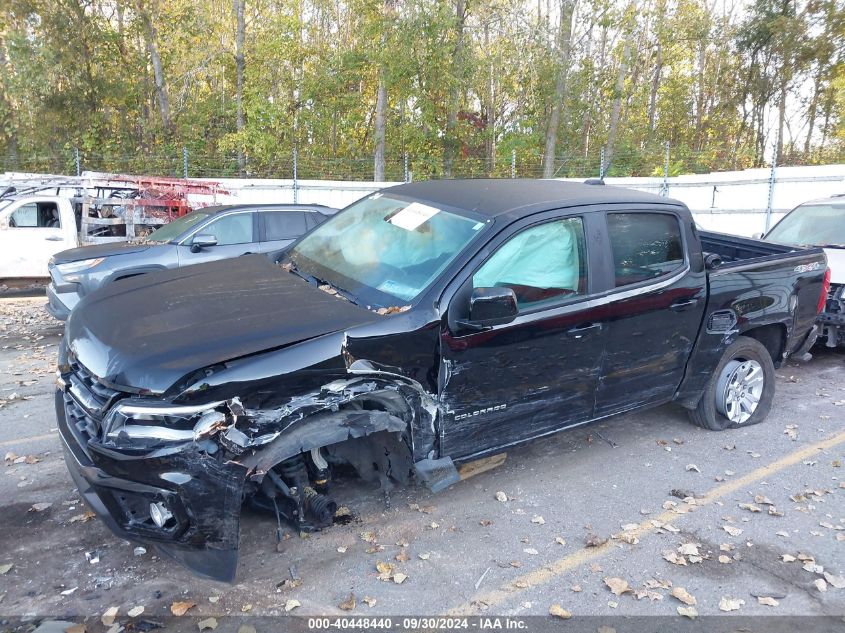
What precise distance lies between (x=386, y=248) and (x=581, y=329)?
4.40ft

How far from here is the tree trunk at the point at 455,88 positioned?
69.2 ft

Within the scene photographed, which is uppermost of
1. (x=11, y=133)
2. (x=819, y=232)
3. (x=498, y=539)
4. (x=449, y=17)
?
(x=449, y=17)

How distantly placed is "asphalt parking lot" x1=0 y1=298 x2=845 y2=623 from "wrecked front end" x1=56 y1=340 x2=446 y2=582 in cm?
47

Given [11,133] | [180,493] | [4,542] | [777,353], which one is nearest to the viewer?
[180,493]

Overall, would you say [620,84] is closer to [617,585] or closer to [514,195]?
[514,195]

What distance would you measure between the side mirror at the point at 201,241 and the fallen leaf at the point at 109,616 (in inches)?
234

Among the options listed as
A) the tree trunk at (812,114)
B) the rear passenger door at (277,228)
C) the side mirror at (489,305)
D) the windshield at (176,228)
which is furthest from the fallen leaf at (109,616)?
the tree trunk at (812,114)

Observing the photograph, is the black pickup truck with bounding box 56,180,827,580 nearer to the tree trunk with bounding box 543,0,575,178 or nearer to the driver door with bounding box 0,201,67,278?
the driver door with bounding box 0,201,67,278

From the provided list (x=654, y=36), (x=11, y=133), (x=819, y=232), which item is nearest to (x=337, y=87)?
(x=11, y=133)

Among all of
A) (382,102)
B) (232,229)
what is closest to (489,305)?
(232,229)

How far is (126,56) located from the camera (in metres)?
22.5

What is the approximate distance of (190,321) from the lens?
131 inches

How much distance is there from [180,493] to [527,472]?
2590 millimetres

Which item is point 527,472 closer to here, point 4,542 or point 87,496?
point 87,496
